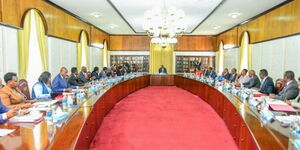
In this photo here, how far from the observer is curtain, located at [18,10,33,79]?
469cm

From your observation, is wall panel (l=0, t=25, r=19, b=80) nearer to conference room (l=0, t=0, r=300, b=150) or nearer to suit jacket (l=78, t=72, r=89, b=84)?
conference room (l=0, t=0, r=300, b=150)

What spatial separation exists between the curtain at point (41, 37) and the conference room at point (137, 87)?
2 centimetres

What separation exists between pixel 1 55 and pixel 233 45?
850cm

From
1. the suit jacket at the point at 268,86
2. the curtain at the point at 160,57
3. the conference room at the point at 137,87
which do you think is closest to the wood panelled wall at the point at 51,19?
the conference room at the point at 137,87

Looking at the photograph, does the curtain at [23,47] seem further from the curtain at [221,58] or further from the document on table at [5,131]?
the curtain at [221,58]

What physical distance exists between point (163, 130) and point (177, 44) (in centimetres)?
929

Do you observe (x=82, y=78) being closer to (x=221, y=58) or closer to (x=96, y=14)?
(x=96, y=14)

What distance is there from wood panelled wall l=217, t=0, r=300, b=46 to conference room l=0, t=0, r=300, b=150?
26 mm

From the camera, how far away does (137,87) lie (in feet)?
32.8

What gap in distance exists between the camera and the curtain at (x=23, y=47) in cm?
469

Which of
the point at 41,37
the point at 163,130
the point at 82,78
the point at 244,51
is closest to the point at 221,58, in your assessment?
the point at 244,51

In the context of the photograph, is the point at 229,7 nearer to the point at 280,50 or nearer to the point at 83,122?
the point at 280,50

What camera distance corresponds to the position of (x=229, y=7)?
613 centimetres

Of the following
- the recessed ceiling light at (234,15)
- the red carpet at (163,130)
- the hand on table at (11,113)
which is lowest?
the red carpet at (163,130)
